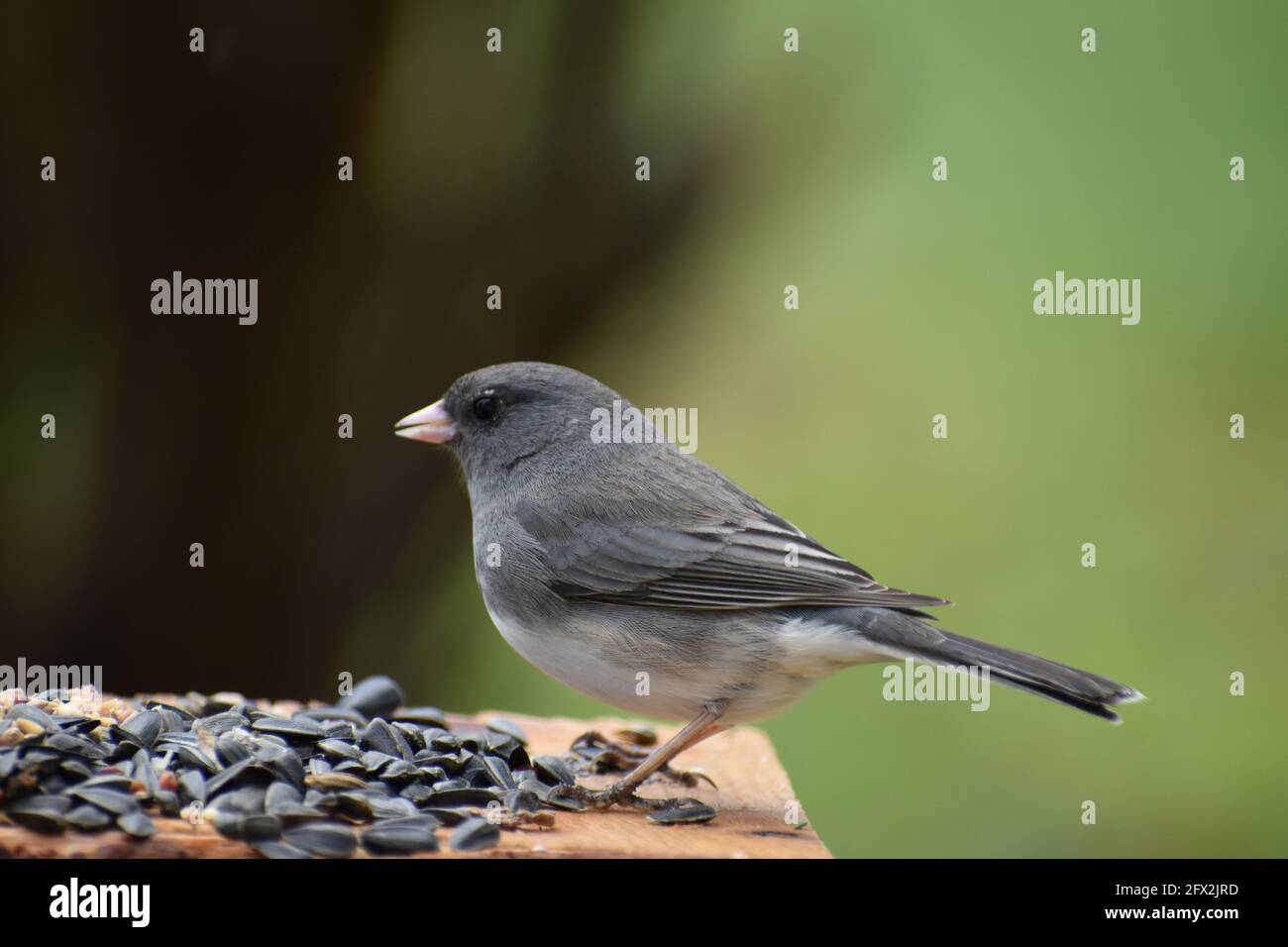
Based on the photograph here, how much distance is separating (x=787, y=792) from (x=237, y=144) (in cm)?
199

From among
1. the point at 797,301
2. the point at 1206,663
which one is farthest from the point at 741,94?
the point at 1206,663

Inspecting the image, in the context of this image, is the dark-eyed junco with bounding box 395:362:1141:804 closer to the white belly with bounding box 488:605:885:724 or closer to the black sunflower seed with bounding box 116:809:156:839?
the white belly with bounding box 488:605:885:724

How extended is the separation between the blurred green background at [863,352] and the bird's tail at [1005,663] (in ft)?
4.84

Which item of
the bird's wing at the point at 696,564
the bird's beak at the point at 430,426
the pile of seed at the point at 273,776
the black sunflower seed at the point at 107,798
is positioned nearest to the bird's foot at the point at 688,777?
the pile of seed at the point at 273,776

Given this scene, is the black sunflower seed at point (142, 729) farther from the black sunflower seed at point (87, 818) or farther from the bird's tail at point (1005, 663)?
the bird's tail at point (1005, 663)

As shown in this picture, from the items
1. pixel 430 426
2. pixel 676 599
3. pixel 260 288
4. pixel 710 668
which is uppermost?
pixel 260 288

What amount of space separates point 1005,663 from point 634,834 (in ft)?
2.34

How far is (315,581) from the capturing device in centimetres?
326

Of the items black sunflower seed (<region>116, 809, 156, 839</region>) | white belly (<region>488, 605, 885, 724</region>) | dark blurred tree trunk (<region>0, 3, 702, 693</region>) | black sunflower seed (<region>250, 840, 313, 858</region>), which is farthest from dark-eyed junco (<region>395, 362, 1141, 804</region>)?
black sunflower seed (<region>116, 809, 156, 839</region>)

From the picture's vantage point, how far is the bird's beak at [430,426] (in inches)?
117

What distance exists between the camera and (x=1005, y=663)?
2.19 m

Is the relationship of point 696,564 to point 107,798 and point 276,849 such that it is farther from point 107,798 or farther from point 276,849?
point 107,798

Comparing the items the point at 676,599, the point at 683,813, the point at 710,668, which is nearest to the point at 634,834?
the point at 683,813
